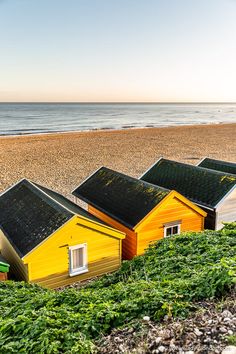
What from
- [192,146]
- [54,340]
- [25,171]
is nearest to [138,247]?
[54,340]

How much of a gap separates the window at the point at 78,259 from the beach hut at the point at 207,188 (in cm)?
624

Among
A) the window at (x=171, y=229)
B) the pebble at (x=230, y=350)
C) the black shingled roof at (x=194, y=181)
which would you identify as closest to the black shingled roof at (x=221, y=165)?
the black shingled roof at (x=194, y=181)

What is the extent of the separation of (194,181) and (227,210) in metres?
2.11

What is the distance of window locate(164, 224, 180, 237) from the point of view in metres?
13.0

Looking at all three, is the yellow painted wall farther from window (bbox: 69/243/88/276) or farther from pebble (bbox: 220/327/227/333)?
pebble (bbox: 220/327/227/333)

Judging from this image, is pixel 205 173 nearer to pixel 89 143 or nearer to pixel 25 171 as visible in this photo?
pixel 25 171

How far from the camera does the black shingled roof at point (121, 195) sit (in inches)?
500

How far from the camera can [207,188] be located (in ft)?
49.9

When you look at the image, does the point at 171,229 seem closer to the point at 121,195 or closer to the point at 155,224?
→ the point at 155,224

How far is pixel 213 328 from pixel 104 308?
6.43 feet

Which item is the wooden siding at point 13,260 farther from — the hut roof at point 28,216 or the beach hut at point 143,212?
the beach hut at point 143,212

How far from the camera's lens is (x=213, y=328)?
4.80 meters

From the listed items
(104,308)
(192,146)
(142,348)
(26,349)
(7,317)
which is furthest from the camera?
(192,146)

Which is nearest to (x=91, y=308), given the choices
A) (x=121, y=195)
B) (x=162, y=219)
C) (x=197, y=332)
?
(x=197, y=332)
